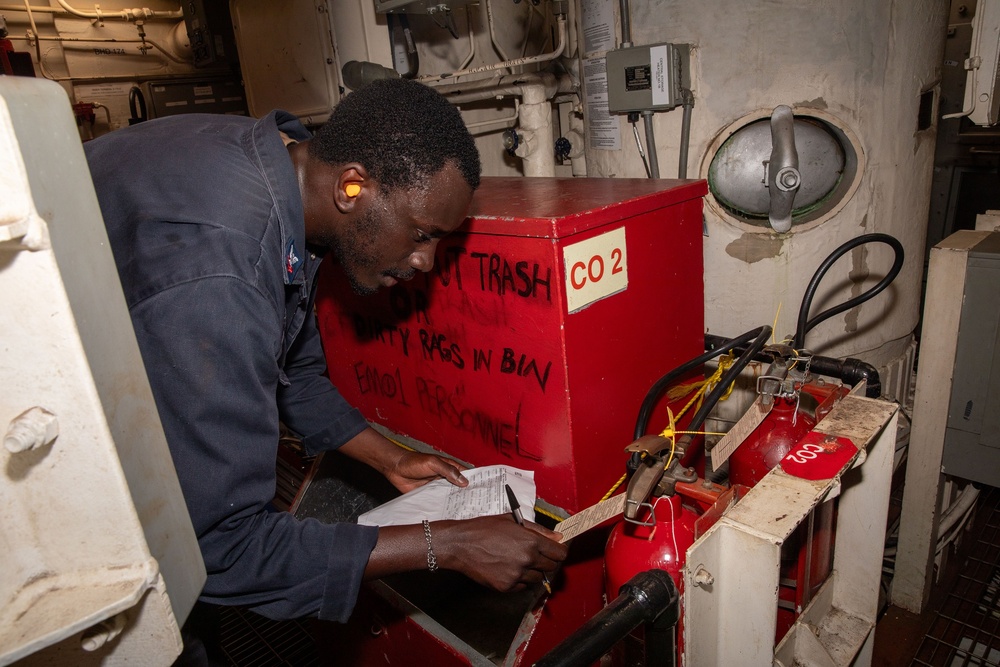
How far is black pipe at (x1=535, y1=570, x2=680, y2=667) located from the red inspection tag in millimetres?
338

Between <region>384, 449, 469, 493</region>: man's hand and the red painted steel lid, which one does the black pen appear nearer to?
<region>384, 449, 469, 493</region>: man's hand

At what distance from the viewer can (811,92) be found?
6.19ft

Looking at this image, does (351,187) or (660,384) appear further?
(660,384)

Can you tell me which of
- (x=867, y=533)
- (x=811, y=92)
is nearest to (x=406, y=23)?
(x=811, y=92)

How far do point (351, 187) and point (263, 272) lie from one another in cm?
25

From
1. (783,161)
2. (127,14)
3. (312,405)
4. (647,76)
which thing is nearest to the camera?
(312,405)

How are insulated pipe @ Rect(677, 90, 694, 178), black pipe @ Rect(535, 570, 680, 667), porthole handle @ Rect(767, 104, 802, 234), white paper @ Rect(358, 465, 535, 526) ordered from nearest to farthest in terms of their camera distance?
black pipe @ Rect(535, 570, 680, 667) < white paper @ Rect(358, 465, 535, 526) < porthole handle @ Rect(767, 104, 802, 234) < insulated pipe @ Rect(677, 90, 694, 178)

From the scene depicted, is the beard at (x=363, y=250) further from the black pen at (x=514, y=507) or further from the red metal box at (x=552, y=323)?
the black pen at (x=514, y=507)

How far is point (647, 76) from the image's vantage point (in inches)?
79.0

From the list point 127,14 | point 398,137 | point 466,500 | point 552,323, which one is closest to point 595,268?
point 552,323

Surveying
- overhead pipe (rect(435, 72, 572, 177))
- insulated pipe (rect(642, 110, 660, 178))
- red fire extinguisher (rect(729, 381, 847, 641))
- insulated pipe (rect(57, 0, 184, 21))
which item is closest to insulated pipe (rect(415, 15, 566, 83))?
overhead pipe (rect(435, 72, 572, 177))

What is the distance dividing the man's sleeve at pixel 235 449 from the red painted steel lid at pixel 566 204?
48 centimetres

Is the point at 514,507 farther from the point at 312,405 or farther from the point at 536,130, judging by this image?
the point at 536,130

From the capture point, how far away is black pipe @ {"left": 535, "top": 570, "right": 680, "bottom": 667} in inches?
31.0
